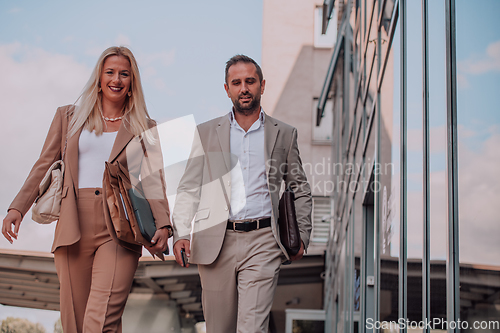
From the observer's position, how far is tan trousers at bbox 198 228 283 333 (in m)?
4.29

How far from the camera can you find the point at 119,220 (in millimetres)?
3934

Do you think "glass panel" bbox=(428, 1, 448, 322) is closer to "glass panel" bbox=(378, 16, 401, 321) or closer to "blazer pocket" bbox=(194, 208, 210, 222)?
"glass panel" bbox=(378, 16, 401, 321)

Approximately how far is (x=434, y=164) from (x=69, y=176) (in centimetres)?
212

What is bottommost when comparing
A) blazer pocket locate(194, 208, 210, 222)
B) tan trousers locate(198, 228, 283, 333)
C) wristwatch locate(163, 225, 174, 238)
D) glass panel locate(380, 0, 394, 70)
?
tan trousers locate(198, 228, 283, 333)

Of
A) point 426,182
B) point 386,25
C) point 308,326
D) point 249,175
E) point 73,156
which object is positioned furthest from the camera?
point 308,326

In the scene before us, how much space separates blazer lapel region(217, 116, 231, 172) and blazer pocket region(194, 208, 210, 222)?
12.1 inches

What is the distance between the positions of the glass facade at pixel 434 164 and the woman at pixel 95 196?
5.21ft

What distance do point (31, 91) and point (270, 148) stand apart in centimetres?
1002

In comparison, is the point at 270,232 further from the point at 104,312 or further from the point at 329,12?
the point at 329,12

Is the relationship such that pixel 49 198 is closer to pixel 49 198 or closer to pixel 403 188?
pixel 49 198

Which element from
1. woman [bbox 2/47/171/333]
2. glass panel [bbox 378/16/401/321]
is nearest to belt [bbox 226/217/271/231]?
woman [bbox 2/47/171/333]

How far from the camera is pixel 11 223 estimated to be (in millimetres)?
4145

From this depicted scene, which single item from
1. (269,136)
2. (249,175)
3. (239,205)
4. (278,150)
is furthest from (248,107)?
(239,205)

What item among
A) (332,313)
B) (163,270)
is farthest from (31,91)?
(332,313)
